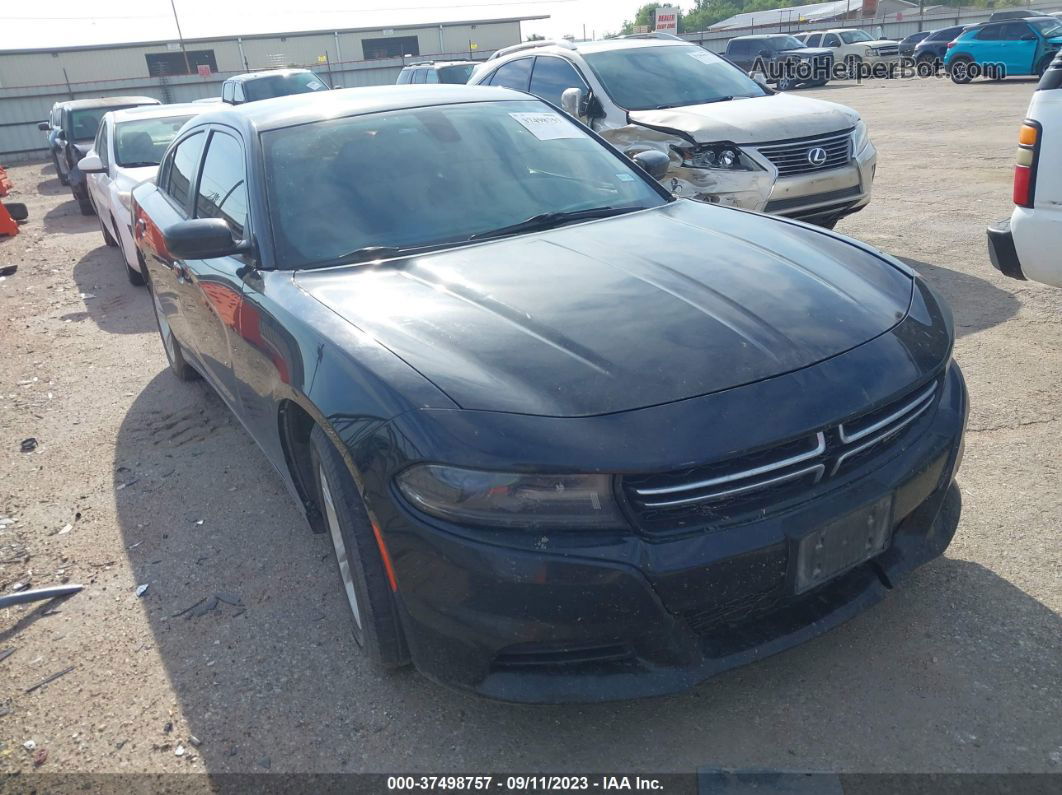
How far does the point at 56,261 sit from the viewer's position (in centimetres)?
990

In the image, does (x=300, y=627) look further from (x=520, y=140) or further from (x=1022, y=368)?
(x=1022, y=368)

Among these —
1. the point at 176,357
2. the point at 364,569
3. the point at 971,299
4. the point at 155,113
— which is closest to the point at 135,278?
the point at 155,113

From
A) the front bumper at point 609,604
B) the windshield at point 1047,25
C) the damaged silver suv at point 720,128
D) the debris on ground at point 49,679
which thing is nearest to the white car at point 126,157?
the damaged silver suv at point 720,128

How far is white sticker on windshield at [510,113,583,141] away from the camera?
3.68 meters

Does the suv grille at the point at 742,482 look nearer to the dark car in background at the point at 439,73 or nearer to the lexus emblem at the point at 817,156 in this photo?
the lexus emblem at the point at 817,156

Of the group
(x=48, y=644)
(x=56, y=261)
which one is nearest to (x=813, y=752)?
(x=48, y=644)

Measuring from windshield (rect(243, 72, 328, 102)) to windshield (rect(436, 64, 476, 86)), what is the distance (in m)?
2.31

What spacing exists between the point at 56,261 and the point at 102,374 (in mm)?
5122

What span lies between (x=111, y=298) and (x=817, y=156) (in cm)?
627

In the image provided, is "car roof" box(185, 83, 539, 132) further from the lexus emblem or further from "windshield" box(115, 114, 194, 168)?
"windshield" box(115, 114, 194, 168)

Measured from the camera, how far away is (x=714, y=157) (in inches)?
246

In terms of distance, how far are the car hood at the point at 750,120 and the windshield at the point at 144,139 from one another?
4.69 m

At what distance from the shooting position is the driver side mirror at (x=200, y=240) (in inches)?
116

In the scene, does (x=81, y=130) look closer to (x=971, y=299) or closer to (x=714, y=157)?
(x=714, y=157)
